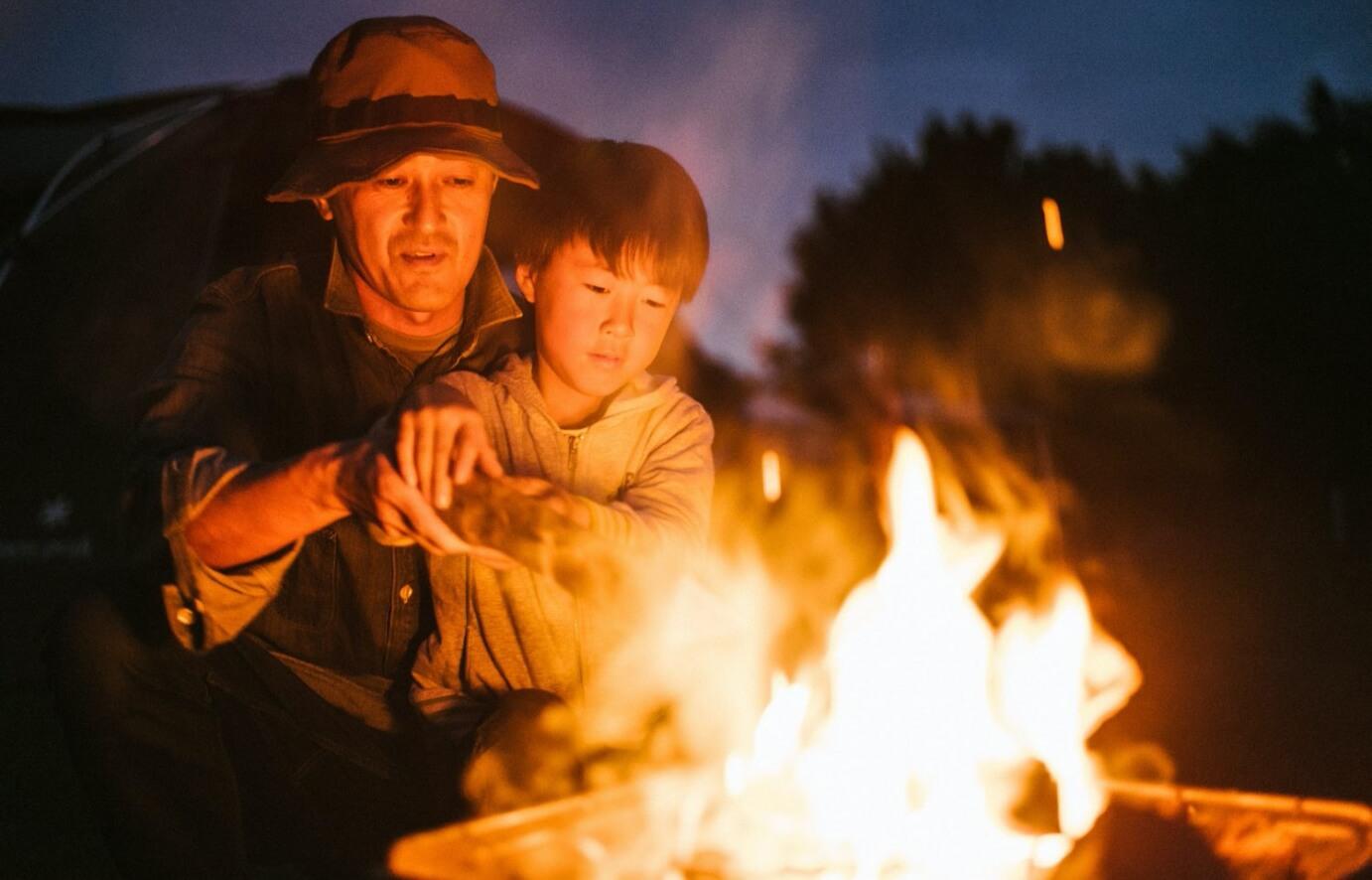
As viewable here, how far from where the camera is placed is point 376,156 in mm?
2320

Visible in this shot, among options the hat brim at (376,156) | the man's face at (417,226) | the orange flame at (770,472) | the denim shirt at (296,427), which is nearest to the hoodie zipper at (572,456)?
the denim shirt at (296,427)

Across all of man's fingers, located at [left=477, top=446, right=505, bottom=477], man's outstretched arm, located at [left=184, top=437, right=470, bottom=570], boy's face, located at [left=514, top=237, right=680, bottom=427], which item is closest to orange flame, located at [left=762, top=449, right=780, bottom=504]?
boy's face, located at [left=514, top=237, right=680, bottom=427]

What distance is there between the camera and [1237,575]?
8.85 m

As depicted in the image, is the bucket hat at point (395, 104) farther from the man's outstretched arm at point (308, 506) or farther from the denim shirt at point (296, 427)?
the man's outstretched arm at point (308, 506)

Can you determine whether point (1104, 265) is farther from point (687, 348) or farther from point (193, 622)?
point (193, 622)

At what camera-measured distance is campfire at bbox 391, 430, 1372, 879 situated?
172 cm

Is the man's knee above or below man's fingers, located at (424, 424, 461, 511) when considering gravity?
below

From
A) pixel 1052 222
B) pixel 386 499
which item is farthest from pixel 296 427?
pixel 1052 222

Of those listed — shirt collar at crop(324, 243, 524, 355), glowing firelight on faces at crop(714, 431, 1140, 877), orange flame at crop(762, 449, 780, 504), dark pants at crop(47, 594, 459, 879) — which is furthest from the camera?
orange flame at crop(762, 449, 780, 504)

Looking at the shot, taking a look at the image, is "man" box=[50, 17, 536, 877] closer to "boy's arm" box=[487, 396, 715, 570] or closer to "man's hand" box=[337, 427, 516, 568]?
"man's hand" box=[337, 427, 516, 568]

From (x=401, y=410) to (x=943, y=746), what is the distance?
3.68 ft

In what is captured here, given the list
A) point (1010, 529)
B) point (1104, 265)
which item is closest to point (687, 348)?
point (1010, 529)

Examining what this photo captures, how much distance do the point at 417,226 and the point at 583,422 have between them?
1.76 ft

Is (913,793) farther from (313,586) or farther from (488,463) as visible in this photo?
(313,586)
